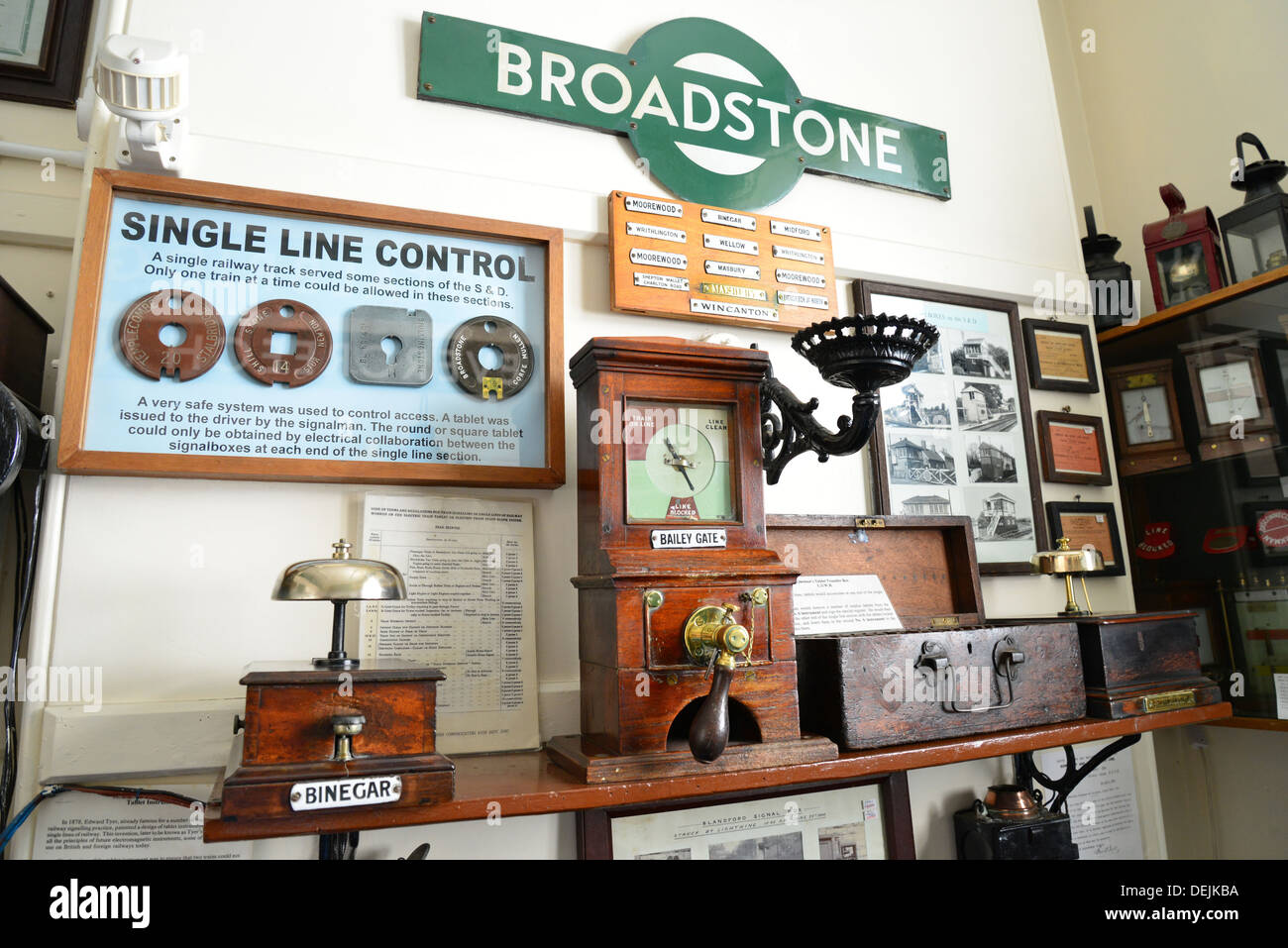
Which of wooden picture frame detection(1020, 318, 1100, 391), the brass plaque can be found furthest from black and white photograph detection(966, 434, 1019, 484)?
the brass plaque

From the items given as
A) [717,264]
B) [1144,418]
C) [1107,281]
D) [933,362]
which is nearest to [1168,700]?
[933,362]

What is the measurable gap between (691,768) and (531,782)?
0.24 metres

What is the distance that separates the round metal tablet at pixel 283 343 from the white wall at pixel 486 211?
21 cm

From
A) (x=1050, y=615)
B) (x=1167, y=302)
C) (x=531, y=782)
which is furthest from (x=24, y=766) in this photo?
(x=1167, y=302)

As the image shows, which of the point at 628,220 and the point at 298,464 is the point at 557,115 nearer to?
the point at 628,220

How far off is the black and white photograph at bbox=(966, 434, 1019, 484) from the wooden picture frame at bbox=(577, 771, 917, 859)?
0.80 meters

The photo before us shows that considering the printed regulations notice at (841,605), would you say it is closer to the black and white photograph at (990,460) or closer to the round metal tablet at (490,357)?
the black and white photograph at (990,460)

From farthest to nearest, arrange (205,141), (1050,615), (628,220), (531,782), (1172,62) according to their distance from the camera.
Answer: (1172,62), (1050,615), (628,220), (205,141), (531,782)

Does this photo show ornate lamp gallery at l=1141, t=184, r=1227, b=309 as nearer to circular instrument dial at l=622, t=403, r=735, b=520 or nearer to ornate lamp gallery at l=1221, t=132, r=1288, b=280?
ornate lamp gallery at l=1221, t=132, r=1288, b=280

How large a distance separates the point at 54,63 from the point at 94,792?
1472 mm

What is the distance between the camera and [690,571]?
3.87 feet

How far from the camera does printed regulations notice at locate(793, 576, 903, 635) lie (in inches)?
60.9

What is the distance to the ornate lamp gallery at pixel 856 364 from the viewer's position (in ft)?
4.38

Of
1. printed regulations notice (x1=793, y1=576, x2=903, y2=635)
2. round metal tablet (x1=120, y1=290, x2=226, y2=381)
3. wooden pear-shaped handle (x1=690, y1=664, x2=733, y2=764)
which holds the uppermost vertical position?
round metal tablet (x1=120, y1=290, x2=226, y2=381)
